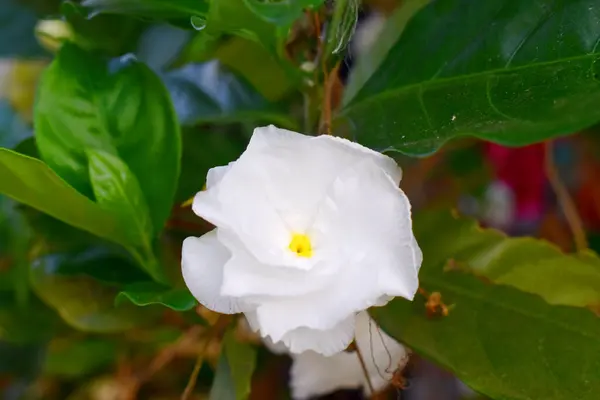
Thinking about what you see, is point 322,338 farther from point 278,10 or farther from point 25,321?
point 25,321

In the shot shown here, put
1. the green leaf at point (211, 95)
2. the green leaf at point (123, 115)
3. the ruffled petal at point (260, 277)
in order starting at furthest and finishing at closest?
the green leaf at point (211, 95) → the green leaf at point (123, 115) → the ruffled petal at point (260, 277)

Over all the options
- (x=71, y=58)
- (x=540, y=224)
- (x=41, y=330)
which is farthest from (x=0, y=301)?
(x=540, y=224)

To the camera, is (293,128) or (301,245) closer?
(301,245)

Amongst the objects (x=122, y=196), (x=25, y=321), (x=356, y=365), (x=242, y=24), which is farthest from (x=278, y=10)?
(x=25, y=321)

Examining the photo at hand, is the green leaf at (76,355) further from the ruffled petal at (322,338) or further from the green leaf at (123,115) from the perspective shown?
the ruffled petal at (322,338)

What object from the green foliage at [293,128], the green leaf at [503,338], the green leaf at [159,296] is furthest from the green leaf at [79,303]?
the green leaf at [503,338]

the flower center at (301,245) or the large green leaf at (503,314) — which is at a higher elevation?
the flower center at (301,245)

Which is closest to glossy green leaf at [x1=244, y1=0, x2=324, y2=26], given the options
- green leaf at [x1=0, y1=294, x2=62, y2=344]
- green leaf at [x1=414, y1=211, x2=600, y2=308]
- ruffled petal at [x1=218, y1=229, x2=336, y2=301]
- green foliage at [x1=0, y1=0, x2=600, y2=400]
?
green foliage at [x1=0, y1=0, x2=600, y2=400]
